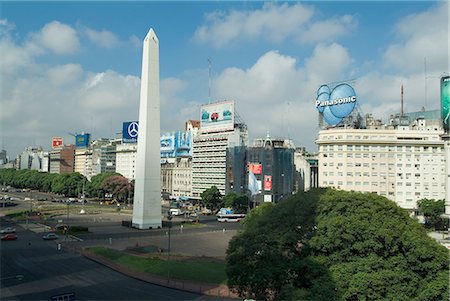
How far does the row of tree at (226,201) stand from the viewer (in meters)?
97.9

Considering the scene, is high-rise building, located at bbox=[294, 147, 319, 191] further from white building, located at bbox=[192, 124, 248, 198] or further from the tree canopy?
the tree canopy

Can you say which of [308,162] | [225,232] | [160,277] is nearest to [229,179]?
[308,162]

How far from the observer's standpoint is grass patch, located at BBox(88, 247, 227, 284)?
37.4 meters

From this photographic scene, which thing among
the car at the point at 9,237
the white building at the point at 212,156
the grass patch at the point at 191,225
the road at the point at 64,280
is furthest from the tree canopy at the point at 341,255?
the white building at the point at 212,156

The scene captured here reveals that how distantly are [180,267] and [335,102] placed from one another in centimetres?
5392

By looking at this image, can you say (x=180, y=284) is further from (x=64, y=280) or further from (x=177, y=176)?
(x=177, y=176)

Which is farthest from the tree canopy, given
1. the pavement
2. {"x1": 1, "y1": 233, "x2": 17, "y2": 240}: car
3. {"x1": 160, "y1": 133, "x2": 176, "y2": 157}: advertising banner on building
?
{"x1": 160, "y1": 133, "x2": 176, "y2": 157}: advertising banner on building

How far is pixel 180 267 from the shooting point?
132ft

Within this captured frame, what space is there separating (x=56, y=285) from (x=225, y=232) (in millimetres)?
38867

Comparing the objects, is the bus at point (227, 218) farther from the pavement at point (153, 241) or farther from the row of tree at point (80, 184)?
the row of tree at point (80, 184)

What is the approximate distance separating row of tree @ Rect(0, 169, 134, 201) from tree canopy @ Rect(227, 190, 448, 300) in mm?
105365

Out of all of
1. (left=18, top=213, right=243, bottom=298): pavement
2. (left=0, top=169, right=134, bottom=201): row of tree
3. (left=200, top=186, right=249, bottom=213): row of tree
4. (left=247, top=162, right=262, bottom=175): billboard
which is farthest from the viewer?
(left=0, top=169, right=134, bottom=201): row of tree

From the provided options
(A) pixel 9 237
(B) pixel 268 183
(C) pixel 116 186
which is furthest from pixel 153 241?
(C) pixel 116 186

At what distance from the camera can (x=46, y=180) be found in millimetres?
153875
